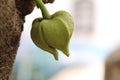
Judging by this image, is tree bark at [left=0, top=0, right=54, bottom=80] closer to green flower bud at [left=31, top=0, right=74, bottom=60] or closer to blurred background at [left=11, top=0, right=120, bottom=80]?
green flower bud at [left=31, top=0, right=74, bottom=60]

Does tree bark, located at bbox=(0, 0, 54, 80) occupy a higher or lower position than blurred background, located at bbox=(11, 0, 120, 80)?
higher

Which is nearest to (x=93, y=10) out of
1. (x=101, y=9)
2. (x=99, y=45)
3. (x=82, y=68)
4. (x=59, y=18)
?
(x=101, y=9)

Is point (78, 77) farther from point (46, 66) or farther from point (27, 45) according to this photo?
point (27, 45)

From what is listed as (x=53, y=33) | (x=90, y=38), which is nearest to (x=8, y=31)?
(x=53, y=33)

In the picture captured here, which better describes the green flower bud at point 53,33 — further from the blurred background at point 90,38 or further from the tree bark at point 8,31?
the blurred background at point 90,38

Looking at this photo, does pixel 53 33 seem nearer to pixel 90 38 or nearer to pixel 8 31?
pixel 8 31

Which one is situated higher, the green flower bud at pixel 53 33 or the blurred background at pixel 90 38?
Result: the green flower bud at pixel 53 33

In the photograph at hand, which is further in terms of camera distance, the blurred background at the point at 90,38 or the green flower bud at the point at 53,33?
the blurred background at the point at 90,38

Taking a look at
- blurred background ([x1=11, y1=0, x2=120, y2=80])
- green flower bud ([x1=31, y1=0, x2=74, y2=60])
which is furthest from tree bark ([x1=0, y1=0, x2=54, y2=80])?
blurred background ([x1=11, y1=0, x2=120, y2=80])

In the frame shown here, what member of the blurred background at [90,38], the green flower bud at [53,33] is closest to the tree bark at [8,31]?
the green flower bud at [53,33]
